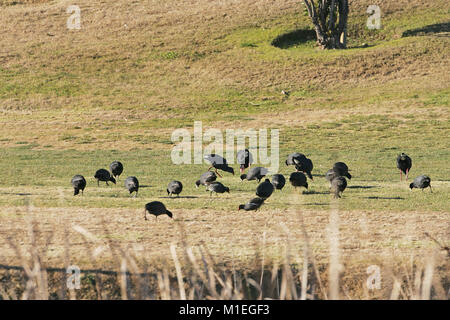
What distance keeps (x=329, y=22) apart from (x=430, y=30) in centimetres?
874

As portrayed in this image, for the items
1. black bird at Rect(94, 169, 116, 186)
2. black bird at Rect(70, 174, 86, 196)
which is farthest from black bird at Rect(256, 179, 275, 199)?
black bird at Rect(94, 169, 116, 186)

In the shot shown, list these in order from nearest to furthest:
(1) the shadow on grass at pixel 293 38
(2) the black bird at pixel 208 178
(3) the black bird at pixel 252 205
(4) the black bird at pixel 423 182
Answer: (3) the black bird at pixel 252 205 → (4) the black bird at pixel 423 182 → (2) the black bird at pixel 208 178 → (1) the shadow on grass at pixel 293 38

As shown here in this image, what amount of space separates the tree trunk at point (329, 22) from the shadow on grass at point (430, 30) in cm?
514

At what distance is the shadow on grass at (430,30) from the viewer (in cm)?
5278

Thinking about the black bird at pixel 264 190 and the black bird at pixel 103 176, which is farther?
the black bird at pixel 103 176

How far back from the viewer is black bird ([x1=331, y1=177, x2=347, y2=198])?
52.0ft

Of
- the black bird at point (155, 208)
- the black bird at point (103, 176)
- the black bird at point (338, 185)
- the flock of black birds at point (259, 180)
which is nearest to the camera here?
the black bird at point (155, 208)

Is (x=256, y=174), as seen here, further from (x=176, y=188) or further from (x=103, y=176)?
(x=103, y=176)

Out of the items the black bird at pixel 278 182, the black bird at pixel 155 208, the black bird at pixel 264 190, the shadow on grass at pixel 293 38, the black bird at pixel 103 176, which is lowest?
the black bird at pixel 155 208

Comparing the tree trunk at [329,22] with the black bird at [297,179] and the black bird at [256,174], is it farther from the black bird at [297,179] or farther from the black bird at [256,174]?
the black bird at [297,179]

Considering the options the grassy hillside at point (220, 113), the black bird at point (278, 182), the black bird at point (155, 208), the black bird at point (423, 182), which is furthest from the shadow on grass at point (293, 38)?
the black bird at point (155, 208)

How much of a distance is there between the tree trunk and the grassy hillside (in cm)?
157

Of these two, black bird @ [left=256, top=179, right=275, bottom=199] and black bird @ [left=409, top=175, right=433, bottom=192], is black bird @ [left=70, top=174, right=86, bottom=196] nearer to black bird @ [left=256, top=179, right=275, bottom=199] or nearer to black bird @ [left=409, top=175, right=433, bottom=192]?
black bird @ [left=256, top=179, right=275, bottom=199]

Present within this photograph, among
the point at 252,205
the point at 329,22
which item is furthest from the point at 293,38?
the point at 252,205
